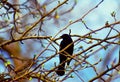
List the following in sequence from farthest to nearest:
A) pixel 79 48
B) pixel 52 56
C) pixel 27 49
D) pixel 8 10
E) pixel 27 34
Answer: pixel 27 49, pixel 8 10, pixel 27 34, pixel 79 48, pixel 52 56

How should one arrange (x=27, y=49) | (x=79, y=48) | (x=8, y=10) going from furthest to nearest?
1. (x=27, y=49)
2. (x=8, y=10)
3. (x=79, y=48)

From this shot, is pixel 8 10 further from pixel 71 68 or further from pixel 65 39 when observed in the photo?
pixel 71 68

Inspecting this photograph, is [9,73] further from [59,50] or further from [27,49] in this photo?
[27,49]

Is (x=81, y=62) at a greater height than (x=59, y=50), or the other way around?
(x=59, y=50)

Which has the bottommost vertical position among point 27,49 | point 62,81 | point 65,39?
point 62,81

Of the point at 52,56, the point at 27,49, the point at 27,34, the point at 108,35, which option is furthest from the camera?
the point at 27,49

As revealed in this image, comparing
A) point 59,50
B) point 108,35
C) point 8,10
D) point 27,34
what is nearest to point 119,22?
point 108,35

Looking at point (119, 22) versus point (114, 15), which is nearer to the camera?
point (119, 22)

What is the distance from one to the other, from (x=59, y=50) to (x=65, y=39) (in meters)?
0.12

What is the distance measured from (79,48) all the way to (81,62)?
0.24 metres

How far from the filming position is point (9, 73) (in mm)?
2936

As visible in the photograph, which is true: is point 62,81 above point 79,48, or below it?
below

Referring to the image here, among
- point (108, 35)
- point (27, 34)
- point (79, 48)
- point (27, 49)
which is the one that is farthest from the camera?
point (27, 49)

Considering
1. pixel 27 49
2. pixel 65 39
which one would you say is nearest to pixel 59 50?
pixel 65 39
